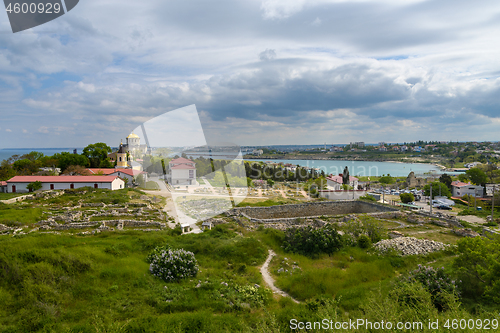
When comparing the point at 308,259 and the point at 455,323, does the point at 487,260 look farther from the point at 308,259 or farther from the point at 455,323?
the point at 308,259

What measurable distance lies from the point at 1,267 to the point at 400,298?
1182cm

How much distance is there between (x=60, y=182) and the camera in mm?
30172

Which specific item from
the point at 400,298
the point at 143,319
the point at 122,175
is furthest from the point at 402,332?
the point at 122,175

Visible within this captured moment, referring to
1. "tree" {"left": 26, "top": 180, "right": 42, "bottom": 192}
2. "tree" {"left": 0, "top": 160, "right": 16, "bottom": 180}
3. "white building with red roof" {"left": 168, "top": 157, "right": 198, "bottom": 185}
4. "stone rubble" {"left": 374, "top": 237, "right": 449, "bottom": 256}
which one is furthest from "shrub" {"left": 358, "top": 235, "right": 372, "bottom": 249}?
"tree" {"left": 0, "top": 160, "right": 16, "bottom": 180}

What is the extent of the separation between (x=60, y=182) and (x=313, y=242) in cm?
3130

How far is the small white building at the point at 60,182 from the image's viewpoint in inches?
1155

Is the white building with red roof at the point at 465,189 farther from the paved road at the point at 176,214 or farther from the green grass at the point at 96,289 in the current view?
the green grass at the point at 96,289

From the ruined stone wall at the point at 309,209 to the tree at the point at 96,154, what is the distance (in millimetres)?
37363

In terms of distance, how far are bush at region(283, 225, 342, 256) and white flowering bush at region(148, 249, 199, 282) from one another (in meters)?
5.56

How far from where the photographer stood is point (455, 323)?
4.76 m

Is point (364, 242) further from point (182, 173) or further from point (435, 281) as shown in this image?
point (182, 173)

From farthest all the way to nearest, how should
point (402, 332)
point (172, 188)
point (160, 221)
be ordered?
point (172, 188) → point (160, 221) → point (402, 332)

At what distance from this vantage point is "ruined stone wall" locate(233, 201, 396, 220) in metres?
22.4

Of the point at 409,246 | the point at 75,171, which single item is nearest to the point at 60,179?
the point at 75,171
